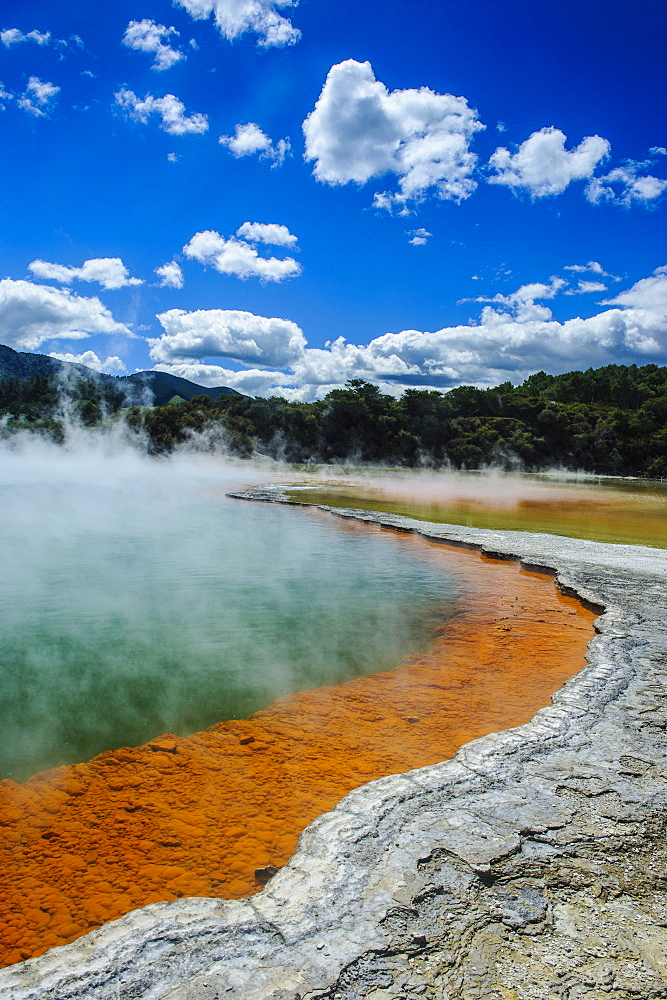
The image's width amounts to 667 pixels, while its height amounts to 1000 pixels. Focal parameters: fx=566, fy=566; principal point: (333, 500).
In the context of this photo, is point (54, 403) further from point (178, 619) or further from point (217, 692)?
point (217, 692)

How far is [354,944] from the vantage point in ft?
6.00

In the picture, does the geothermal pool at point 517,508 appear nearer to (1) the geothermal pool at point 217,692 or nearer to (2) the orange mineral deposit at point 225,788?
(1) the geothermal pool at point 217,692

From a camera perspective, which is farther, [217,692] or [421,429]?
[421,429]

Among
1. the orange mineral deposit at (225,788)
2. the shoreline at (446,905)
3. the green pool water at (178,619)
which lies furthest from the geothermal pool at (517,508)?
the shoreline at (446,905)

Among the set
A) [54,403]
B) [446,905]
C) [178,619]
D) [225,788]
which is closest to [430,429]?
[54,403]

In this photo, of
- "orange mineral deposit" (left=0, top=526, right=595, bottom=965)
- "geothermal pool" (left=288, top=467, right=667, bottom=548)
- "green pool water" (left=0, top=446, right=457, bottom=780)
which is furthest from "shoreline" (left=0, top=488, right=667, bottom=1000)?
"geothermal pool" (left=288, top=467, right=667, bottom=548)

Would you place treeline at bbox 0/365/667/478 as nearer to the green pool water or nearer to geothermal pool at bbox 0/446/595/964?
the green pool water

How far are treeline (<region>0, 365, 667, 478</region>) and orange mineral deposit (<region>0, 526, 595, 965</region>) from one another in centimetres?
3350

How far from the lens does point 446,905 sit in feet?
6.56

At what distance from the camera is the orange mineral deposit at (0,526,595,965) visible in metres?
2.47

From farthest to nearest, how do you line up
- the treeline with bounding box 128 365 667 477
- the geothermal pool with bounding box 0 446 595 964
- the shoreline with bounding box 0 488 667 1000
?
the treeline with bounding box 128 365 667 477, the geothermal pool with bounding box 0 446 595 964, the shoreline with bounding box 0 488 667 1000

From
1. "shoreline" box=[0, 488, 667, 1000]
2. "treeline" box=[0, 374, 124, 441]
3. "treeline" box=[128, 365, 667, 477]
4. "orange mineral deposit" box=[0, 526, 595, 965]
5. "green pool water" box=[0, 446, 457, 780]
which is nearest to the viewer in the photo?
"shoreline" box=[0, 488, 667, 1000]

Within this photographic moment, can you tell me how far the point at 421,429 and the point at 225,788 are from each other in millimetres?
45417

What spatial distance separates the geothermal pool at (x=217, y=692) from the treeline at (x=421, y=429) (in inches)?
1177
